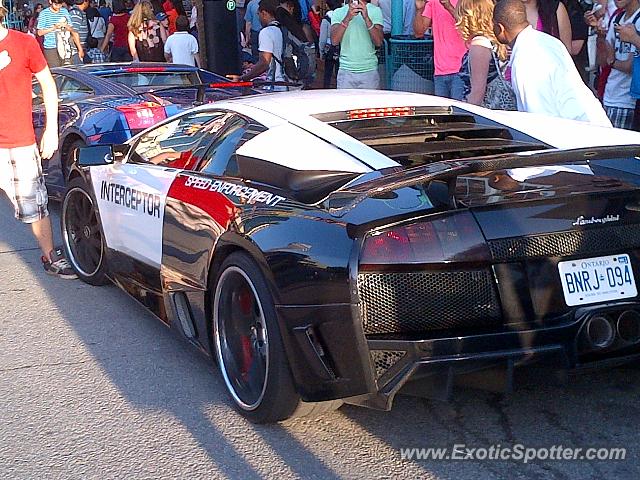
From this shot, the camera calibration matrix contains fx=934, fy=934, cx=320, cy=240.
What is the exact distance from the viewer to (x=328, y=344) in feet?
11.2

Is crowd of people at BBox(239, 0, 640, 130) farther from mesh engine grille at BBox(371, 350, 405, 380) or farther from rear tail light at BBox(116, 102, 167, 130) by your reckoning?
mesh engine grille at BBox(371, 350, 405, 380)

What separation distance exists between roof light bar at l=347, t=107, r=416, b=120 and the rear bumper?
1.42m

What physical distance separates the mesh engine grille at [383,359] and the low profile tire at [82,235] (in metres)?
3.02

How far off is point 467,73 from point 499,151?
2.66 m

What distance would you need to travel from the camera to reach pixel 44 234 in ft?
21.5

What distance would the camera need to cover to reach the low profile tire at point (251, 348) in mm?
3643

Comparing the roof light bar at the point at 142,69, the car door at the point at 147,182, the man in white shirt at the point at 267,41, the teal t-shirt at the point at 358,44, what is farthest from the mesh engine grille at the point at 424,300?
the man in white shirt at the point at 267,41

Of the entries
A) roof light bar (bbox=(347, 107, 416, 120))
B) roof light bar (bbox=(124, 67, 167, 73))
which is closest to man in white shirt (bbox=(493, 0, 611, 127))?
roof light bar (bbox=(347, 107, 416, 120))

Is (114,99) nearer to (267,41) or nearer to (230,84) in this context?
(230,84)

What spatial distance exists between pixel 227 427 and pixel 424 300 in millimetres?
1126

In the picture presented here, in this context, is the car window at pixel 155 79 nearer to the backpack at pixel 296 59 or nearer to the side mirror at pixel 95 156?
the side mirror at pixel 95 156

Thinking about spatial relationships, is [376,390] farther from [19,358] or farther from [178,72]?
[178,72]

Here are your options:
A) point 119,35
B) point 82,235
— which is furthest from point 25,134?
point 119,35

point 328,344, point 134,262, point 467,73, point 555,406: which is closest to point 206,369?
point 134,262
